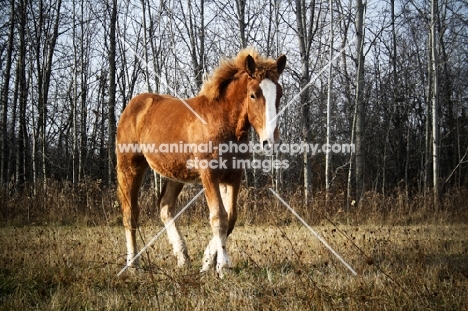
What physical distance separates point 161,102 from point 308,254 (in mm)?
3221

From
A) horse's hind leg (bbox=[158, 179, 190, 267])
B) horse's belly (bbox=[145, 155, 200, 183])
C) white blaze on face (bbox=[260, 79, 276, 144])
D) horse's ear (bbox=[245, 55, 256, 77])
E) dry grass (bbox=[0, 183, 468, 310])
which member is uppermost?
horse's ear (bbox=[245, 55, 256, 77])

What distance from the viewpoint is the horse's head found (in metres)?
4.40

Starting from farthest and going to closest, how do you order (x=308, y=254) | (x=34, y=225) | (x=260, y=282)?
(x=34, y=225) < (x=308, y=254) < (x=260, y=282)

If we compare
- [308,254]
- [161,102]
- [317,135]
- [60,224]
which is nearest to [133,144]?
[161,102]

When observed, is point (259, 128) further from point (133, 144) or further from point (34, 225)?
point (34, 225)

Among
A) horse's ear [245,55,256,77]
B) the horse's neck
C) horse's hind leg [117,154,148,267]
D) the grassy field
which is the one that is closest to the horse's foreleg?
the grassy field

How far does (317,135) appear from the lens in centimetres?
2288

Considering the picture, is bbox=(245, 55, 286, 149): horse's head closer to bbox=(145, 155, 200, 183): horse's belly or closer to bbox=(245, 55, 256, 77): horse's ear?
bbox=(245, 55, 256, 77): horse's ear

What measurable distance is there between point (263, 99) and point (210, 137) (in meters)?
0.81

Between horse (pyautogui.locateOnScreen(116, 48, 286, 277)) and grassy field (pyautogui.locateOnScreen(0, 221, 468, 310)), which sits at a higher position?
horse (pyautogui.locateOnScreen(116, 48, 286, 277))

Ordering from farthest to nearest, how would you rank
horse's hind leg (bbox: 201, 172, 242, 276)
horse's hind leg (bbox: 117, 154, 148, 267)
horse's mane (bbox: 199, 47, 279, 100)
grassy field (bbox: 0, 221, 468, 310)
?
horse's hind leg (bbox: 117, 154, 148, 267), horse's mane (bbox: 199, 47, 279, 100), horse's hind leg (bbox: 201, 172, 242, 276), grassy field (bbox: 0, 221, 468, 310)

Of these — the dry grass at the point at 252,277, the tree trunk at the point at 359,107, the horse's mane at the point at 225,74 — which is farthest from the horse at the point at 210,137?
the tree trunk at the point at 359,107

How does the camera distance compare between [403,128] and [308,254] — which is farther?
[403,128]

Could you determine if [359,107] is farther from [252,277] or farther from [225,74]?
[252,277]
